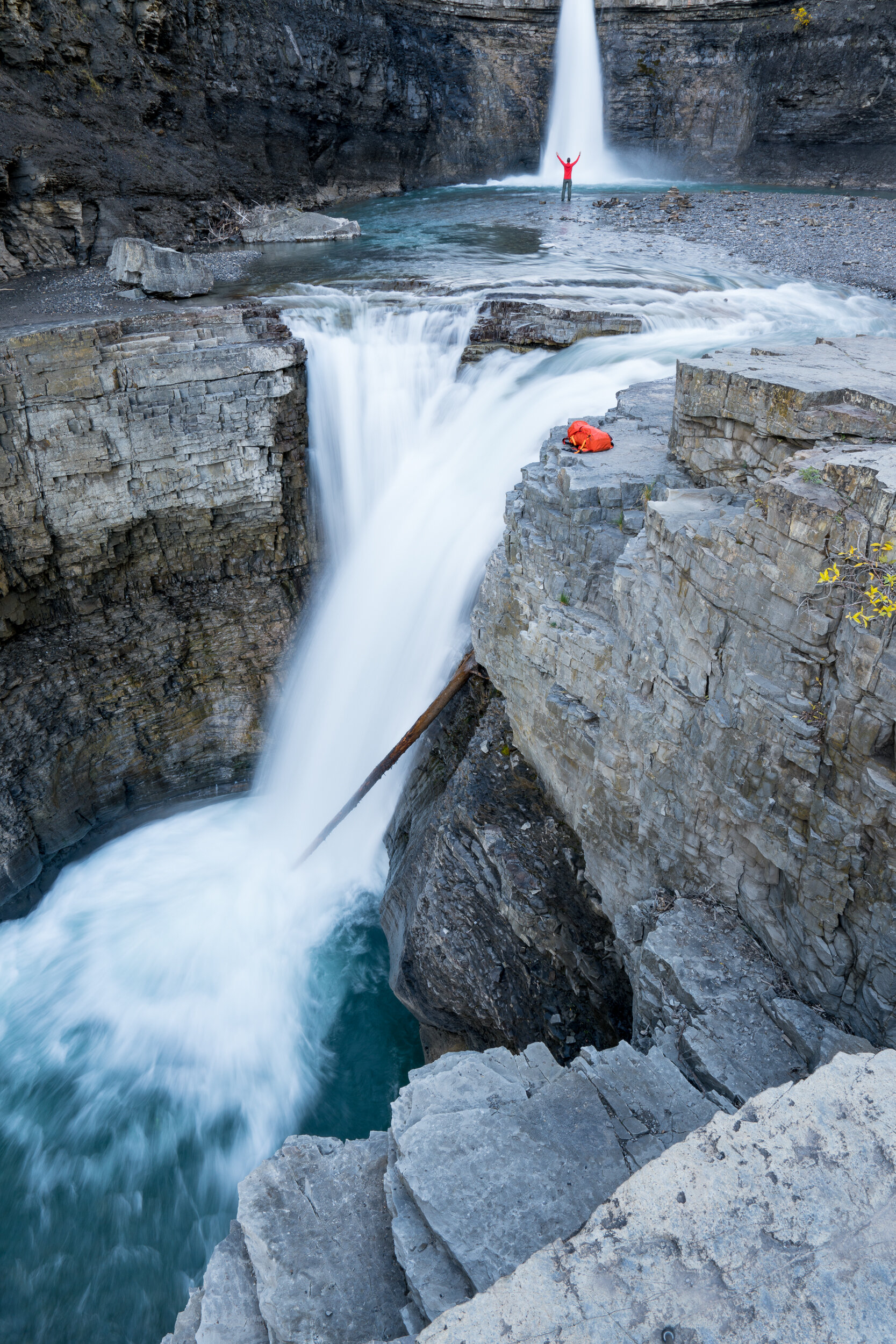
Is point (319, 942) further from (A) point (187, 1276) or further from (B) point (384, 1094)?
(A) point (187, 1276)

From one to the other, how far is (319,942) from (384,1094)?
1.94 m

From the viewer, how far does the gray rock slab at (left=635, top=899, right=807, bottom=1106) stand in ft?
13.9

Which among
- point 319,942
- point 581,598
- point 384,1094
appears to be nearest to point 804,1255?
point 581,598

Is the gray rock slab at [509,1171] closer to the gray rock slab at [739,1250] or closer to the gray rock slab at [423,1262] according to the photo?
the gray rock slab at [423,1262]

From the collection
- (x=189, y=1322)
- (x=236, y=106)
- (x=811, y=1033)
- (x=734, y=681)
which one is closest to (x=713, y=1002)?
(x=811, y=1033)

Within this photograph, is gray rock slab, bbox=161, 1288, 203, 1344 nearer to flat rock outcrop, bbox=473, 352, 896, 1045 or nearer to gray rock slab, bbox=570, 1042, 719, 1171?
gray rock slab, bbox=570, 1042, 719, 1171

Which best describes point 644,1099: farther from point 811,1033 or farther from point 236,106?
point 236,106

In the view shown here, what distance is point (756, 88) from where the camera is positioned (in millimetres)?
24844

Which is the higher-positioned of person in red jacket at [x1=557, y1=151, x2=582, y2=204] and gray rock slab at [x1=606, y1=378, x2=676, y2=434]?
person in red jacket at [x1=557, y1=151, x2=582, y2=204]

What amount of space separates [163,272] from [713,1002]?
13696 millimetres

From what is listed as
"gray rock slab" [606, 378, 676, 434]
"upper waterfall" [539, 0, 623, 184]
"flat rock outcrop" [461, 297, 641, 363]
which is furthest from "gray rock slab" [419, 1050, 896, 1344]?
"upper waterfall" [539, 0, 623, 184]

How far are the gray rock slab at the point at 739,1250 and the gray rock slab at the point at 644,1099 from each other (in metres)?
1.09

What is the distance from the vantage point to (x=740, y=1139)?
9.00 ft

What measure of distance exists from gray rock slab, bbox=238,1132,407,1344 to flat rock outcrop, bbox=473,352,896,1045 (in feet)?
8.86
